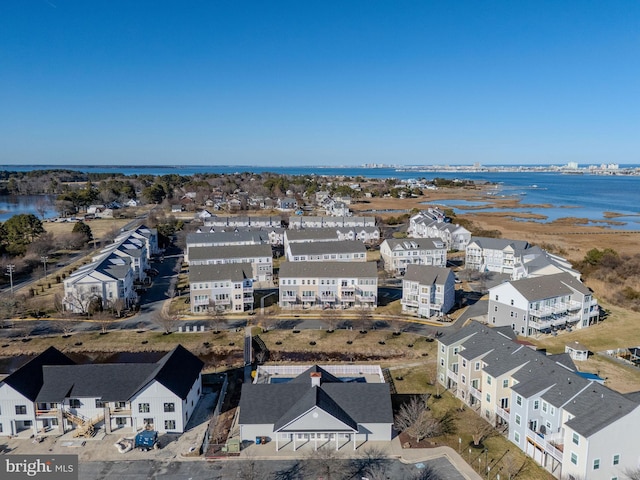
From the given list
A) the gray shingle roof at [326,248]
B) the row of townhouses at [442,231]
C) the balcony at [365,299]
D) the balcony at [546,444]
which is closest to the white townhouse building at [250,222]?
the gray shingle roof at [326,248]

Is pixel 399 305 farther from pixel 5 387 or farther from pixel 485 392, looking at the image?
pixel 5 387

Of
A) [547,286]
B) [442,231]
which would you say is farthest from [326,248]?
[547,286]

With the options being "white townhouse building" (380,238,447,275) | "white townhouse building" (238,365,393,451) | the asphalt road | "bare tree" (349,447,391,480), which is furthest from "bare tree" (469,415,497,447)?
"white townhouse building" (380,238,447,275)

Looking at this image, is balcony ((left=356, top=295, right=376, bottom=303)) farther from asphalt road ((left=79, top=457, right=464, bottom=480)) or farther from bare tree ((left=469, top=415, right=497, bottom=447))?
asphalt road ((left=79, top=457, right=464, bottom=480))

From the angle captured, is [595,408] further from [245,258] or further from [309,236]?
[309,236]

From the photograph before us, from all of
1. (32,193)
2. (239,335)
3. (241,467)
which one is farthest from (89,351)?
(32,193)

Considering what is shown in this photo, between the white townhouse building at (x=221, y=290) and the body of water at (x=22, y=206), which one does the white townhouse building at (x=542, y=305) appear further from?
the body of water at (x=22, y=206)
